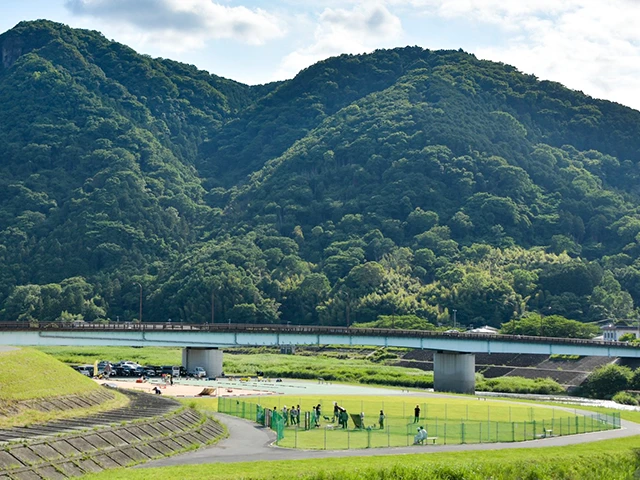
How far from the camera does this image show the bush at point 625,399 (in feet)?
395

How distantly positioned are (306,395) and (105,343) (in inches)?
1547

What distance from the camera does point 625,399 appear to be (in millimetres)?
122000

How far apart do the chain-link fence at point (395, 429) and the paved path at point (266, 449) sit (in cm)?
129

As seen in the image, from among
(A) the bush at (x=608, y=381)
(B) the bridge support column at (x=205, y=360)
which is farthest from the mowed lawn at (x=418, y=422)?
(B) the bridge support column at (x=205, y=360)

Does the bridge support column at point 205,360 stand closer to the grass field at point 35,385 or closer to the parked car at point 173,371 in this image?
the parked car at point 173,371

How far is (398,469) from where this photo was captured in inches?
2173

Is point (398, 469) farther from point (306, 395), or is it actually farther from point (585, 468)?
point (306, 395)

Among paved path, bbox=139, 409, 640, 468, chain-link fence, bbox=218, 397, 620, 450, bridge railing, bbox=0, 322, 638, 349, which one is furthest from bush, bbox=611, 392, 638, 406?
paved path, bbox=139, 409, 640, 468

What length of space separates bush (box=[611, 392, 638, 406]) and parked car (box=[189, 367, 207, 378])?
53185mm

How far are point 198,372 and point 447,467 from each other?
286 feet

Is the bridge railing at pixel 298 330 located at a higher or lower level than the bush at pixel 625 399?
higher

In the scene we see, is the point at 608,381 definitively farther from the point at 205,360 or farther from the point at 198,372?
the point at 198,372

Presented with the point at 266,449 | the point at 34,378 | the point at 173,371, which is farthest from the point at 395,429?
the point at 173,371

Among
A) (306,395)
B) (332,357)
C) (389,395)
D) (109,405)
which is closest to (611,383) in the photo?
(389,395)
